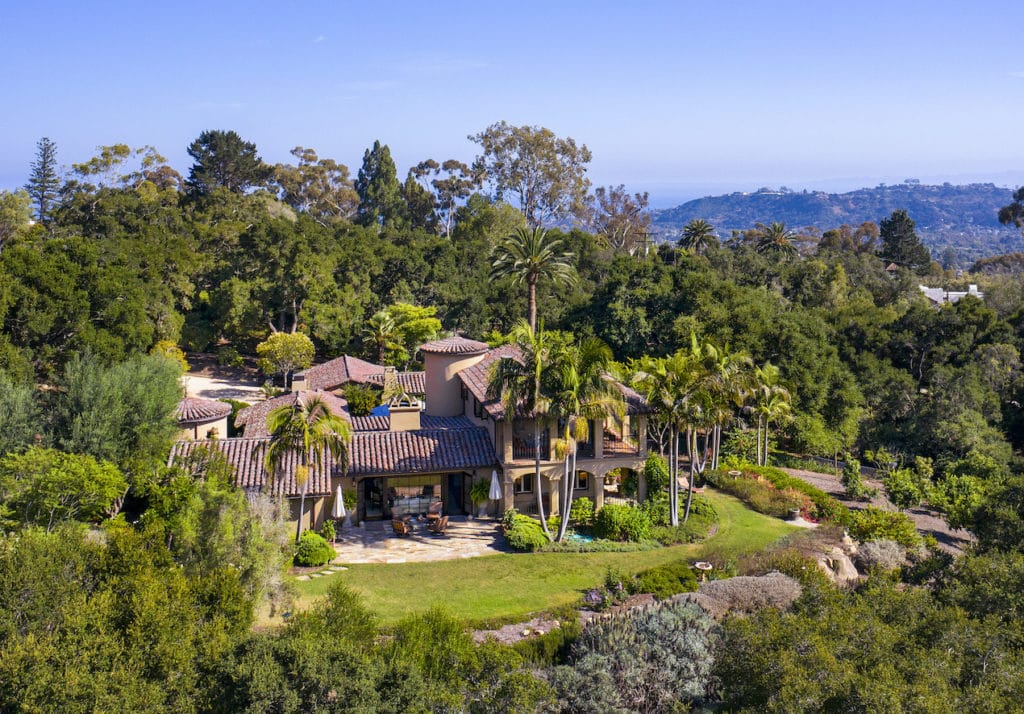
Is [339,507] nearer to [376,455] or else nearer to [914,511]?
[376,455]

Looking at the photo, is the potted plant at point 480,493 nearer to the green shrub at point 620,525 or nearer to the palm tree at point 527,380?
the palm tree at point 527,380

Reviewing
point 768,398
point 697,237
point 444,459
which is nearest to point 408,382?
point 444,459

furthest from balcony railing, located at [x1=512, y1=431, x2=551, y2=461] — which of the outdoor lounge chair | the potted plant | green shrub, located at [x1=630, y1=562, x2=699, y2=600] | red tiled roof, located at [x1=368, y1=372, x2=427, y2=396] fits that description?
red tiled roof, located at [x1=368, y1=372, x2=427, y2=396]

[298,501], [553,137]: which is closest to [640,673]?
[298,501]

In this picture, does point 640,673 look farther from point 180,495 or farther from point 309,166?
point 309,166

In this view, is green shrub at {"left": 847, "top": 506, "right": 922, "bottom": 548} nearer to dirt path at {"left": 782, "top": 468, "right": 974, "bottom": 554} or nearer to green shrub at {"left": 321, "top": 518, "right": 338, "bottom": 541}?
dirt path at {"left": 782, "top": 468, "right": 974, "bottom": 554}
